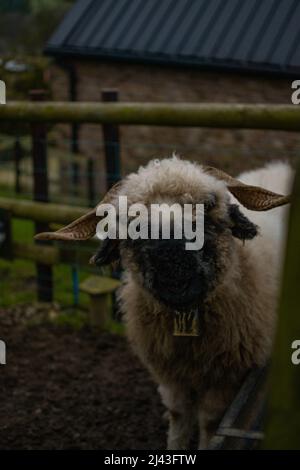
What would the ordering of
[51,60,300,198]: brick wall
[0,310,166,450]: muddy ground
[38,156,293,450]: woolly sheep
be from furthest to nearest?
[51,60,300,198]: brick wall < [0,310,166,450]: muddy ground < [38,156,293,450]: woolly sheep

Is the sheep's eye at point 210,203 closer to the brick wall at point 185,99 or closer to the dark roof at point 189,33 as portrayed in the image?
the brick wall at point 185,99

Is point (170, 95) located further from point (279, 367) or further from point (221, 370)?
point (279, 367)

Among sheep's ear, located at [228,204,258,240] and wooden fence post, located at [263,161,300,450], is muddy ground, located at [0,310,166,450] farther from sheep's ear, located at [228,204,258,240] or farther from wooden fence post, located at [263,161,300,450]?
wooden fence post, located at [263,161,300,450]

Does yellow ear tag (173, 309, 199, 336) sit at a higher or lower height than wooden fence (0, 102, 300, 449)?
lower

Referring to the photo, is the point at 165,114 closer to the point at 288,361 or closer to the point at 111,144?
the point at 111,144

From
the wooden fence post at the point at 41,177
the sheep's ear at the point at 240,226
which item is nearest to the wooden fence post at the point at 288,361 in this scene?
the sheep's ear at the point at 240,226

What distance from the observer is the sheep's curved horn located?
3045 mm

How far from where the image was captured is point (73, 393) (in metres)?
4.35

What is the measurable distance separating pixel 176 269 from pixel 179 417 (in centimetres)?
134

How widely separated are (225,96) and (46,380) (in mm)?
6029

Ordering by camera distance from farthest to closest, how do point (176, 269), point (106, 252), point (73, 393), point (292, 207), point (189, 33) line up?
point (189, 33)
point (73, 393)
point (106, 252)
point (176, 269)
point (292, 207)

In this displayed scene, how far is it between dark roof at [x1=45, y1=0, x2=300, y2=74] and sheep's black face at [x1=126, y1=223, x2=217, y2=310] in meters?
5.94

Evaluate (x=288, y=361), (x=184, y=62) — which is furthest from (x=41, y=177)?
(x=288, y=361)

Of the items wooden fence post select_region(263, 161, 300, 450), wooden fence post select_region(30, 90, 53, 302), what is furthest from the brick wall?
wooden fence post select_region(263, 161, 300, 450)
